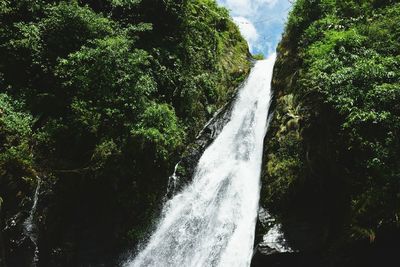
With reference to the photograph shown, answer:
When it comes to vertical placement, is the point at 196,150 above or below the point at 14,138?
above

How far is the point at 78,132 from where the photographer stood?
10.2 m

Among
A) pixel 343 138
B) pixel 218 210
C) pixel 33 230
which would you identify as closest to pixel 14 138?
pixel 33 230

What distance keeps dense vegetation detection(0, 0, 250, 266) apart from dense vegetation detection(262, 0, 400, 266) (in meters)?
3.61

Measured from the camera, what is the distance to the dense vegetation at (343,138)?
7.55 meters

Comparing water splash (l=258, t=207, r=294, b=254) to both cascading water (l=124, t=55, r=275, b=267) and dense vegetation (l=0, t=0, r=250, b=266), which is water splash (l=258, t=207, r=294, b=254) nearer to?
cascading water (l=124, t=55, r=275, b=267)

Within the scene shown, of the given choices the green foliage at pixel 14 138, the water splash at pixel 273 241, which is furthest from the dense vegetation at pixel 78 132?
the water splash at pixel 273 241

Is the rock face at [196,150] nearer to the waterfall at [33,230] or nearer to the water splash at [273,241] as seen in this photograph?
the water splash at [273,241]

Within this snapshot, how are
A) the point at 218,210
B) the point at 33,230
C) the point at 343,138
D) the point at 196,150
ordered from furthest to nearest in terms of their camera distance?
the point at 196,150, the point at 218,210, the point at 33,230, the point at 343,138

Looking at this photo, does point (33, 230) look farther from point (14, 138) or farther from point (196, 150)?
point (196, 150)

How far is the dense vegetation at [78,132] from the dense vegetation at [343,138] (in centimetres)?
361

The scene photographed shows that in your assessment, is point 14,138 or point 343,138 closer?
point 343,138

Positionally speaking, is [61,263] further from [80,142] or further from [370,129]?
[370,129]

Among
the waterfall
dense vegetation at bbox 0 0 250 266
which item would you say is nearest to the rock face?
dense vegetation at bbox 0 0 250 266

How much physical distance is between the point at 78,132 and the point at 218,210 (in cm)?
464
